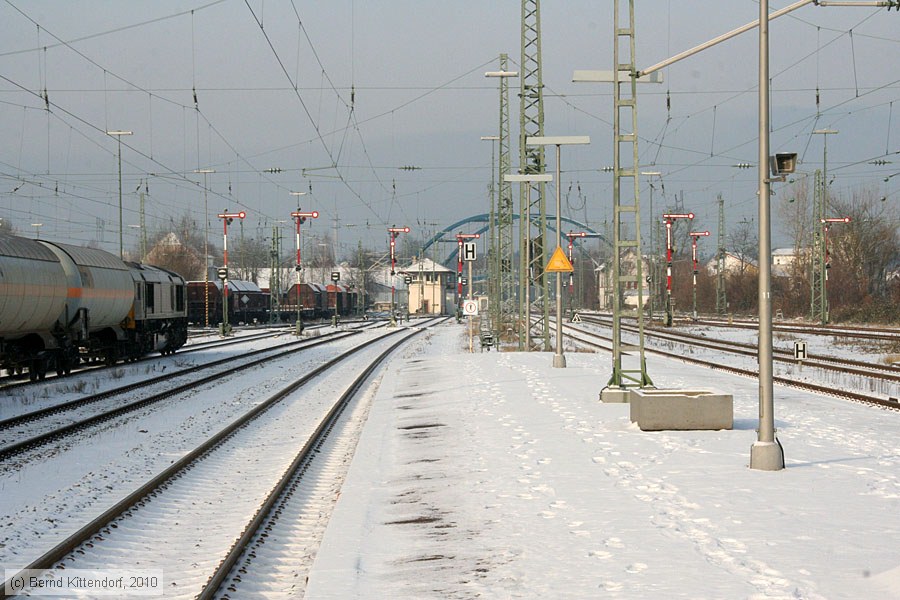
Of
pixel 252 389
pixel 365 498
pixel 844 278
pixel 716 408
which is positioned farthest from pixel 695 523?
pixel 844 278

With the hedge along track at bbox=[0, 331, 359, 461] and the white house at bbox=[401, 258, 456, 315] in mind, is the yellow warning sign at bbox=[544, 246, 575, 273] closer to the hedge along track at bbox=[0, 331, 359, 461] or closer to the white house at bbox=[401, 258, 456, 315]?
the hedge along track at bbox=[0, 331, 359, 461]

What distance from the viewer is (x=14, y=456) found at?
14844 mm

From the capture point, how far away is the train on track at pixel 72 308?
25375mm

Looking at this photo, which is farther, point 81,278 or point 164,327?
point 164,327

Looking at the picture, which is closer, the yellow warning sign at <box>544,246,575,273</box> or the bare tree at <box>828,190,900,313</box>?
the yellow warning sign at <box>544,246,575,273</box>

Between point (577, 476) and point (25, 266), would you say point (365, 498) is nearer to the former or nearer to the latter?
point (577, 476)

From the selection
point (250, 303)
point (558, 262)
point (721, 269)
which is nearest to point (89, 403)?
point (558, 262)

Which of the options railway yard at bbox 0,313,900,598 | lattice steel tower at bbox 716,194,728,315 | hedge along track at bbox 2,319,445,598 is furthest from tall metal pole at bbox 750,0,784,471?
lattice steel tower at bbox 716,194,728,315

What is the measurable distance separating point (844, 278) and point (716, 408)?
64.5 m

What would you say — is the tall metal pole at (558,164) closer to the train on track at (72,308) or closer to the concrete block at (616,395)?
the concrete block at (616,395)

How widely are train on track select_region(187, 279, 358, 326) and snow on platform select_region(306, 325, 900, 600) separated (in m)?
51.6

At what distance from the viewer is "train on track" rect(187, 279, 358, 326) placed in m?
78.1

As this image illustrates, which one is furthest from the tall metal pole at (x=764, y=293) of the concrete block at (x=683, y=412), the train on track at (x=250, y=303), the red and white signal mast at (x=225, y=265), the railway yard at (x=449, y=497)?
the train on track at (x=250, y=303)

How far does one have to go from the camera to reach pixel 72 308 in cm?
2975
